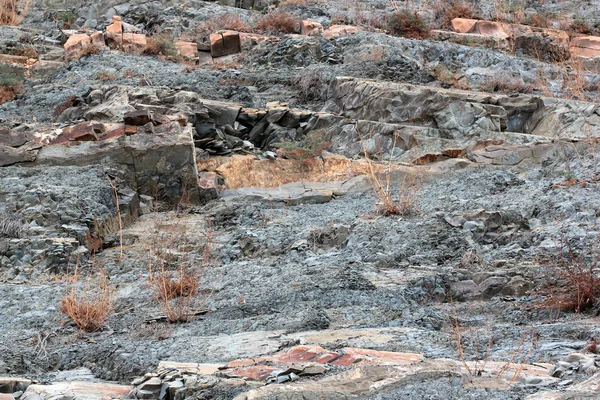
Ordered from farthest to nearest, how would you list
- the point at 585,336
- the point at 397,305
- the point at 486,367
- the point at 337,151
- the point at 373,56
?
the point at 373,56 < the point at 337,151 < the point at 397,305 < the point at 585,336 < the point at 486,367

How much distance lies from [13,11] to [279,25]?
5.92m

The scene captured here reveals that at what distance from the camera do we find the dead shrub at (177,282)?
5.12m

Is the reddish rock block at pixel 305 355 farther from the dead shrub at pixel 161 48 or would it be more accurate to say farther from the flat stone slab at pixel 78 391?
the dead shrub at pixel 161 48

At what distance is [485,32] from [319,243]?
9720 mm

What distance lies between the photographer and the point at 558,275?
5020 millimetres

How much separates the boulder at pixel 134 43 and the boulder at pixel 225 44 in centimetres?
129

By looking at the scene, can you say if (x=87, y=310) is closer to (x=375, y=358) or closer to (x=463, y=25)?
(x=375, y=358)

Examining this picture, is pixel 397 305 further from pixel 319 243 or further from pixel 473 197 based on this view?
pixel 473 197

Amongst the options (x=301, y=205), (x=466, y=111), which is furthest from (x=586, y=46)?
(x=301, y=205)

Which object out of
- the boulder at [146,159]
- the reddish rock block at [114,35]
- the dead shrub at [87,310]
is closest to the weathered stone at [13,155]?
the boulder at [146,159]

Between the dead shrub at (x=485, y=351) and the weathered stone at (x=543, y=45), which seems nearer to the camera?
the dead shrub at (x=485, y=351)

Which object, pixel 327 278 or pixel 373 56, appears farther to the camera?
pixel 373 56

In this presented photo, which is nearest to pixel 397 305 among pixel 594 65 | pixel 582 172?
pixel 582 172

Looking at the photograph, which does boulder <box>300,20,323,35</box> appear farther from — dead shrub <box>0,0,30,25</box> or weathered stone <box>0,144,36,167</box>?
weathered stone <box>0,144,36,167</box>
